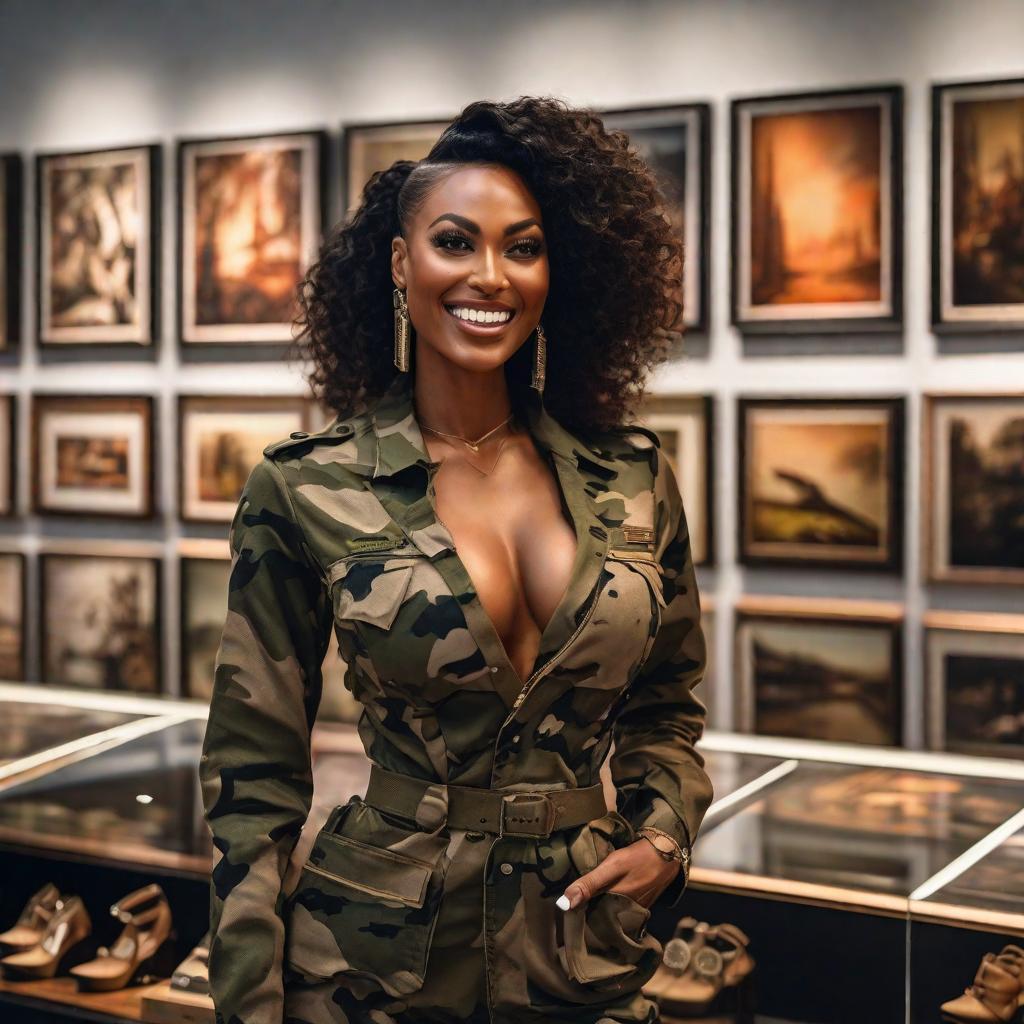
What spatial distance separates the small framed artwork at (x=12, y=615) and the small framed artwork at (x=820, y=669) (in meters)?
2.72

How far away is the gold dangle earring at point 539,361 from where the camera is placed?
218 centimetres

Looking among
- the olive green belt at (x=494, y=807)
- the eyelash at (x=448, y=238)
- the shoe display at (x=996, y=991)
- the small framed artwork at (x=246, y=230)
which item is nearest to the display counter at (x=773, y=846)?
the shoe display at (x=996, y=991)

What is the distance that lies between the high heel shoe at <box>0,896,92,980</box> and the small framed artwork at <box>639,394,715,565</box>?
1947 mm

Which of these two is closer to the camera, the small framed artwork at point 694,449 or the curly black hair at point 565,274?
the curly black hair at point 565,274

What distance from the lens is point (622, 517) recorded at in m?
2.08

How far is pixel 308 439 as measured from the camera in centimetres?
208

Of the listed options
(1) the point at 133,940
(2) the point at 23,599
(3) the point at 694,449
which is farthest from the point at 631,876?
(2) the point at 23,599

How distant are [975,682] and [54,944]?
2.49 metres

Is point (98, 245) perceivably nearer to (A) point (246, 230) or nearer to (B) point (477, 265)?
(A) point (246, 230)

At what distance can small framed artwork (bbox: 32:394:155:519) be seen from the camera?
5.34 m

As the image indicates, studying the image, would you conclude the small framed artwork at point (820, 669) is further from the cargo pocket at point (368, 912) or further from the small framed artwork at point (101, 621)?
the cargo pocket at point (368, 912)

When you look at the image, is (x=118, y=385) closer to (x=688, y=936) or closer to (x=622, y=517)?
(x=688, y=936)

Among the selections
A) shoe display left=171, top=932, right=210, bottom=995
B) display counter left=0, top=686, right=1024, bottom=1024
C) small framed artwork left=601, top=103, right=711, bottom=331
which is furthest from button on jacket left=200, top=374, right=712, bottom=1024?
small framed artwork left=601, top=103, right=711, bottom=331

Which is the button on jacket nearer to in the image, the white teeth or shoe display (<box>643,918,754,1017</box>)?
the white teeth
